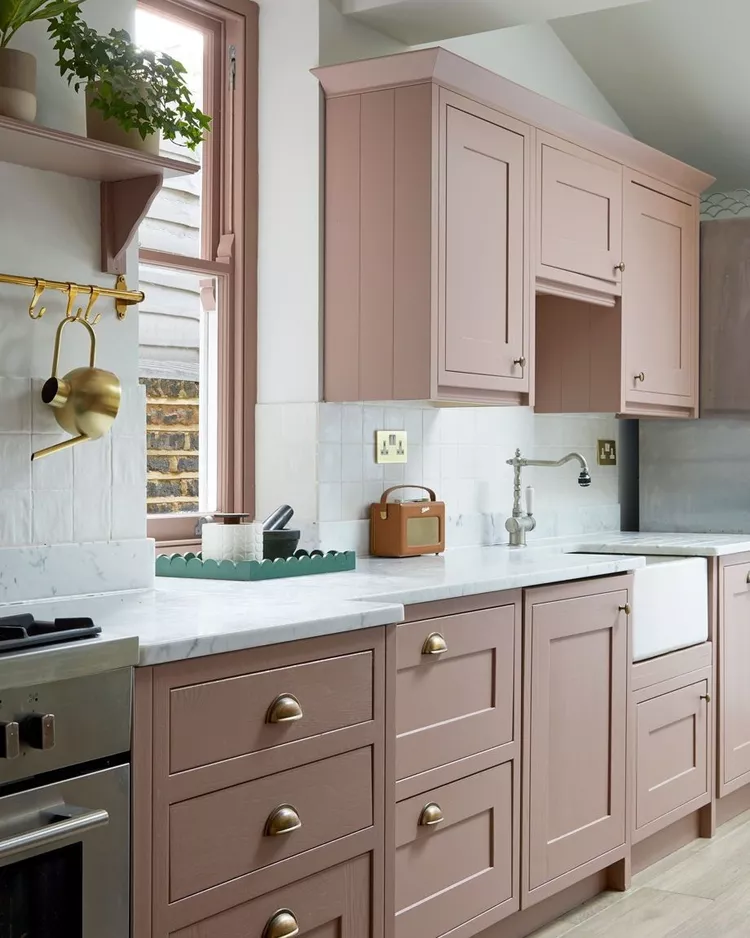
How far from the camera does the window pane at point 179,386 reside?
309 cm

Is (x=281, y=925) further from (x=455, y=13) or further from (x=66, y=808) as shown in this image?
(x=455, y=13)

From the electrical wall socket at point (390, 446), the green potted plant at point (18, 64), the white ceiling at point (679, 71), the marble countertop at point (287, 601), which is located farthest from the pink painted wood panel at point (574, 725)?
the white ceiling at point (679, 71)

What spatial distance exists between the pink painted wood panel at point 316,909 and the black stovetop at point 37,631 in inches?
18.7

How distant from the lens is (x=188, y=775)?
1814 mm

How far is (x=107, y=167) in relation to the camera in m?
2.28

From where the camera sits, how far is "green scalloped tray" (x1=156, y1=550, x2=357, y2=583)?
2.69 m

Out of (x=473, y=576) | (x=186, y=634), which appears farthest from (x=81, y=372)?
(x=473, y=576)

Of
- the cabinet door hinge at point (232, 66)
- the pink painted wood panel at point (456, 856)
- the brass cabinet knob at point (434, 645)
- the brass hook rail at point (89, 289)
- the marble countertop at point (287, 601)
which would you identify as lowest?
the pink painted wood panel at point (456, 856)

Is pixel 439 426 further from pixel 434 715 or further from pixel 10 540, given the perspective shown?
pixel 10 540

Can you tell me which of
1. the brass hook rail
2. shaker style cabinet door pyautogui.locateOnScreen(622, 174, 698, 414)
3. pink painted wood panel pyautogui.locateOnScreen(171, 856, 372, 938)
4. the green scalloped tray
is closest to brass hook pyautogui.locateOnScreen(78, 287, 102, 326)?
the brass hook rail

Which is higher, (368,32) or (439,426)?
(368,32)

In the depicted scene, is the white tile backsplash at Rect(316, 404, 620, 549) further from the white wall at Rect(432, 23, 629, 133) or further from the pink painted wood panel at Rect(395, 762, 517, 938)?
the white wall at Rect(432, 23, 629, 133)

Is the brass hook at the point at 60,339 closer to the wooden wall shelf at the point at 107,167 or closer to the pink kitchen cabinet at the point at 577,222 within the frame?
the wooden wall shelf at the point at 107,167

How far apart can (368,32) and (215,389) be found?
1.07 m
